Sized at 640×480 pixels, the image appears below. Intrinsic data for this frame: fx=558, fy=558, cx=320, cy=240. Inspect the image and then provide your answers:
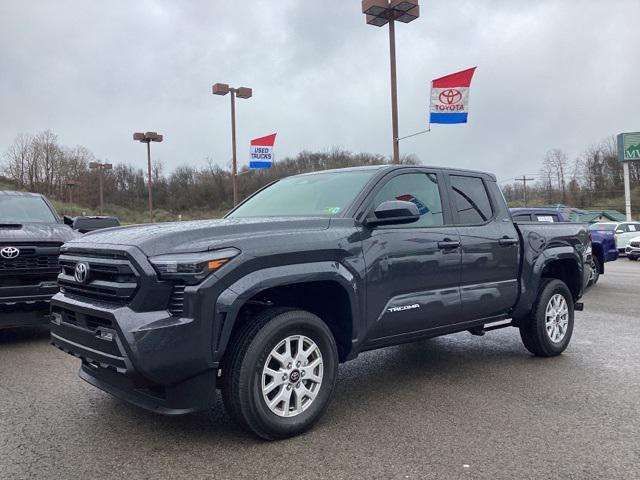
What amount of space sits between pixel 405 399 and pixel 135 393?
6.89 feet

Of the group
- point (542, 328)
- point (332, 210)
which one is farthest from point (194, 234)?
point (542, 328)

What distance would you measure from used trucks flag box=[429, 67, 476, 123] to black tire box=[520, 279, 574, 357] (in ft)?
28.8

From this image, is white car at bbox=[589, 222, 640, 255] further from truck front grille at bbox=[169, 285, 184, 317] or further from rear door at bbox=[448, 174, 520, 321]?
truck front grille at bbox=[169, 285, 184, 317]

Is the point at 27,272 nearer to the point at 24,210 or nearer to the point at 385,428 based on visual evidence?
the point at 24,210

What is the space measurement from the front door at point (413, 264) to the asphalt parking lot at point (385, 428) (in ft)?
2.21

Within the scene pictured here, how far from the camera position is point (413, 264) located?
4348mm

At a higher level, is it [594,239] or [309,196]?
[309,196]

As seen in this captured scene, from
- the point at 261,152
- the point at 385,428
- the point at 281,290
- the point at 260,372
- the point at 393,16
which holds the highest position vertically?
the point at 393,16

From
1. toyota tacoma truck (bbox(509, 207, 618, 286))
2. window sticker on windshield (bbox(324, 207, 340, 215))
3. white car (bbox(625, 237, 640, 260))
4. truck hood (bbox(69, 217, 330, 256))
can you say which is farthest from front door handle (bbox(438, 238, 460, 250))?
white car (bbox(625, 237, 640, 260))

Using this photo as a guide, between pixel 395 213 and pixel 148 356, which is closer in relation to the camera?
pixel 148 356

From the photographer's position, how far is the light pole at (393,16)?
14.0 meters

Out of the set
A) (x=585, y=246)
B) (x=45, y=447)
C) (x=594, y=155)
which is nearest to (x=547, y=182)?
(x=594, y=155)

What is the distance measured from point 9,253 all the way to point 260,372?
158 inches

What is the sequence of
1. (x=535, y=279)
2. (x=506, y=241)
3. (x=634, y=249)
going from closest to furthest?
1. (x=506, y=241)
2. (x=535, y=279)
3. (x=634, y=249)
